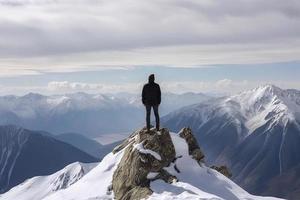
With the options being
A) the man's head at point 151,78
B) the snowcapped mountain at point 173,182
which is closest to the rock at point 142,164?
the snowcapped mountain at point 173,182

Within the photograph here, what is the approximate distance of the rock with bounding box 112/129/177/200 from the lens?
167 feet

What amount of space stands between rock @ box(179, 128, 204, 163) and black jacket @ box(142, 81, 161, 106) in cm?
1385

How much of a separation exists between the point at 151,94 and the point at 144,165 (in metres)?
7.55

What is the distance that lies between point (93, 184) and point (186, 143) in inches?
531

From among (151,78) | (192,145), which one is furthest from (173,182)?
(192,145)

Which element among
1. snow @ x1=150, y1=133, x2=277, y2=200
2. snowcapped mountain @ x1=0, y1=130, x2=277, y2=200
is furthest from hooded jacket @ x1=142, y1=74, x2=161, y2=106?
snow @ x1=150, y1=133, x2=277, y2=200

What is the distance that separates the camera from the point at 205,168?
61156 mm

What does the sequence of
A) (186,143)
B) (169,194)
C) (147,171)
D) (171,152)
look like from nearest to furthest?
(169,194) < (147,171) < (171,152) < (186,143)

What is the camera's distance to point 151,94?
2019 inches

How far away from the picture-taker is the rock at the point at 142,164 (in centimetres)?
5091

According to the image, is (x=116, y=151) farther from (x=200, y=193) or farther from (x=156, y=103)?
(x=200, y=193)

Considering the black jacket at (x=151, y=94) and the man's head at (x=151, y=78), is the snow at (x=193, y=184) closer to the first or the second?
the black jacket at (x=151, y=94)

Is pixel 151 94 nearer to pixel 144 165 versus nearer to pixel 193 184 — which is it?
pixel 144 165

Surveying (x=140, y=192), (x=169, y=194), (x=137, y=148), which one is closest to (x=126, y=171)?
(x=137, y=148)
